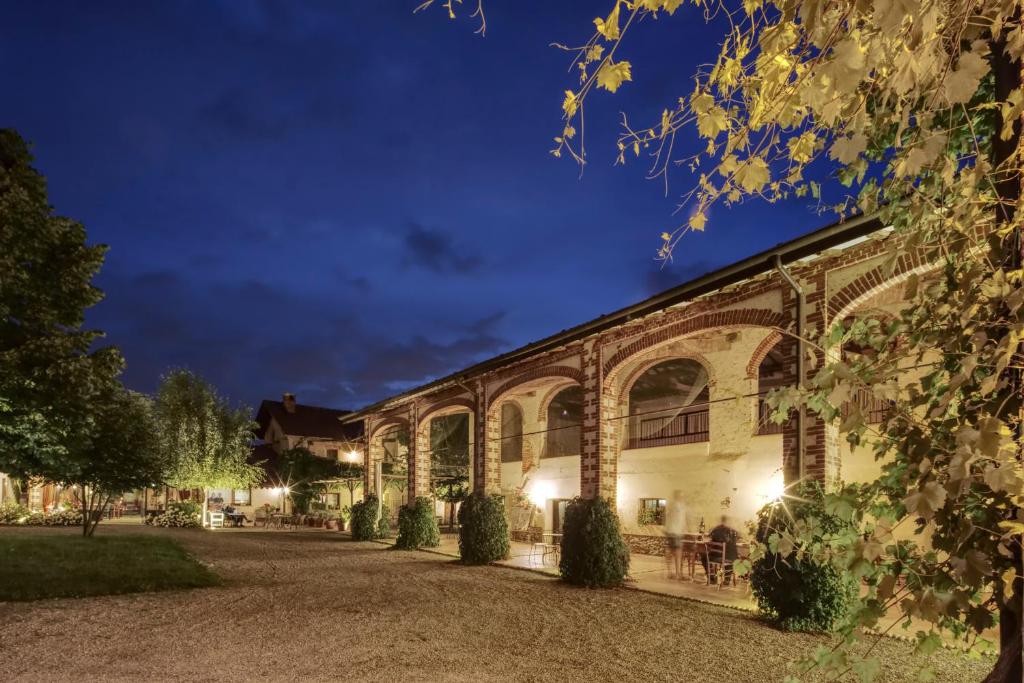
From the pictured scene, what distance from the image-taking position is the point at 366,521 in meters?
20.5

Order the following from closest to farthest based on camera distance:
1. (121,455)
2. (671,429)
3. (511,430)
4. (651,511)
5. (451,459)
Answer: (651,511)
(121,455)
(671,429)
(511,430)
(451,459)

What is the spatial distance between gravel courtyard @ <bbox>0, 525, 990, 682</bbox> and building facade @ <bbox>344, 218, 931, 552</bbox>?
2.31 m

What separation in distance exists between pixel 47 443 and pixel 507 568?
27.4 feet

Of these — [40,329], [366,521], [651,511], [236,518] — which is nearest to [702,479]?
[651,511]

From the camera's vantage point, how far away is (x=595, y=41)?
248cm

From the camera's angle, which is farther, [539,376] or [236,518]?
[236,518]

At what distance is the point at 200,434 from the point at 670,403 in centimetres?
1944

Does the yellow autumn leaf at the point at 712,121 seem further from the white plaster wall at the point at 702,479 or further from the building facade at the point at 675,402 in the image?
the white plaster wall at the point at 702,479

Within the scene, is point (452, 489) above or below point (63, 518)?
above

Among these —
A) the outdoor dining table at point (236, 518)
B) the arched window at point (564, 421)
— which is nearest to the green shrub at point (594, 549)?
the arched window at point (564, 421)

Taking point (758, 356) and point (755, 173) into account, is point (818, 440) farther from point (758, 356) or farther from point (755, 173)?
point (755, 173)

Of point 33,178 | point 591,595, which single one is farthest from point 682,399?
point 33,178

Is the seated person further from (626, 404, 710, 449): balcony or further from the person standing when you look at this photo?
(626, 404, 710, 449): balcony

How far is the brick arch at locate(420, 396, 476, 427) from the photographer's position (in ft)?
55.0
